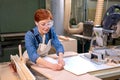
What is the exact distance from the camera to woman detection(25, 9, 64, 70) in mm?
1862

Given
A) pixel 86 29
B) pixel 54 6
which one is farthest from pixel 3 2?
pixel 86 29

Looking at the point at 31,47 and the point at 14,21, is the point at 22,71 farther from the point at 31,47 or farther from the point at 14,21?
the point at 14,21

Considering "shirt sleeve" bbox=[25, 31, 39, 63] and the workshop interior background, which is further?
the workshop interior background

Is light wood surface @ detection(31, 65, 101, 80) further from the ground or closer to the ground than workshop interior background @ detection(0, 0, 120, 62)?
closer to the ground

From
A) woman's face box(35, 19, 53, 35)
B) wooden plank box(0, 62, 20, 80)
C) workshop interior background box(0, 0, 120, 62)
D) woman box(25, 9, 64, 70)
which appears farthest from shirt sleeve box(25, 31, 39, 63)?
workshop interior background box(0, 0, 120, 62)

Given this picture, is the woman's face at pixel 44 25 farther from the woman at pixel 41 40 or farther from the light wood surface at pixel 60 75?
the light wood surface at pixel 60 75

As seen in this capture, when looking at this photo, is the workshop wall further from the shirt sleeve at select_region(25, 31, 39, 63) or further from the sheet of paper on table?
the sheet of paper on table

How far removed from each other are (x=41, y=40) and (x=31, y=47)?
0.68 feet

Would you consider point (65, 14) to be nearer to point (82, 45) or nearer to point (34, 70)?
point (82, 45)

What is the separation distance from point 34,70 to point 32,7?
1.78m

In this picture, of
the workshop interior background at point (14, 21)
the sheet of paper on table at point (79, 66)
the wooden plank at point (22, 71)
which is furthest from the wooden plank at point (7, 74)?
the workshop interior background at point (14, 21)

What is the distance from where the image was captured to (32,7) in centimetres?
334

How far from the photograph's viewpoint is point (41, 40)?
212 centimetres

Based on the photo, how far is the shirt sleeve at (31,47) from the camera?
6.23 ft
